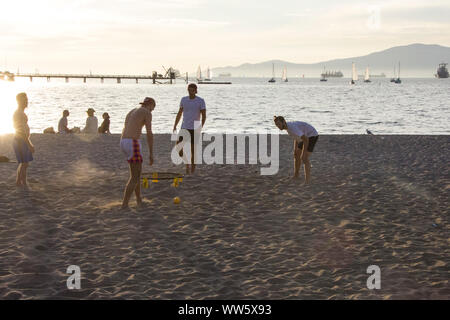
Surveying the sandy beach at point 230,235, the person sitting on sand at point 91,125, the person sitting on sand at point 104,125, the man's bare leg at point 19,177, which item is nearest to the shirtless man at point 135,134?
the sandy beach at point 230,235

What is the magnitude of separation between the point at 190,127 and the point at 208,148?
24.0ft

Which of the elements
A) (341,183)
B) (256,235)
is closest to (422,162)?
(341,183)

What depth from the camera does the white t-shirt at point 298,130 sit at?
10523 millimetres

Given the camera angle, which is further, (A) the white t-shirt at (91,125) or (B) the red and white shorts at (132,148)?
(A) the white t-shirt at (91,125)

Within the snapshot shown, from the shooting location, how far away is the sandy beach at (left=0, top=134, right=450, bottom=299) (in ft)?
17.5

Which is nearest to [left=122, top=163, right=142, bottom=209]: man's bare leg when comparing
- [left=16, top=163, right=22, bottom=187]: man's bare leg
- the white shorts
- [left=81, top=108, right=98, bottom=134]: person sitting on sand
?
the white shorts

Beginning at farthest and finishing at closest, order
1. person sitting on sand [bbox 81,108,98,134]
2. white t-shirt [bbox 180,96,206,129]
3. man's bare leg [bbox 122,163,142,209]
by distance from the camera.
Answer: person sitting on sand [bbox 81,108,98,134] < white t-shirt [bbox 180,96,206,129] < man's bare leg [bbox 122,163,142,209]

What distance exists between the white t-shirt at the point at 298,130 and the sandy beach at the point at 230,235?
1.09 meters

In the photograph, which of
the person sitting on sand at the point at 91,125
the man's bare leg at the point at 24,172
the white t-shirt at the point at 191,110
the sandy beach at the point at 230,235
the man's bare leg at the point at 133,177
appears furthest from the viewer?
the person sitting on sand at the point at 91,125

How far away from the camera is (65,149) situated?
57.0 ft

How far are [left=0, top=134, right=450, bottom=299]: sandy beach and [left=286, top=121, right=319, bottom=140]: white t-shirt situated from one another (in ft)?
3.57

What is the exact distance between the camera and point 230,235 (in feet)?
23.7

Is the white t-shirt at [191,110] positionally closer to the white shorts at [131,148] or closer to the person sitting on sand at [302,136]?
the person sitting on sand at [302,136]

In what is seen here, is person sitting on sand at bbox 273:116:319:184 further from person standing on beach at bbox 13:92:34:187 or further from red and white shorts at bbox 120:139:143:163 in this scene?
person standing on beach at bbox 13:92:34:187
